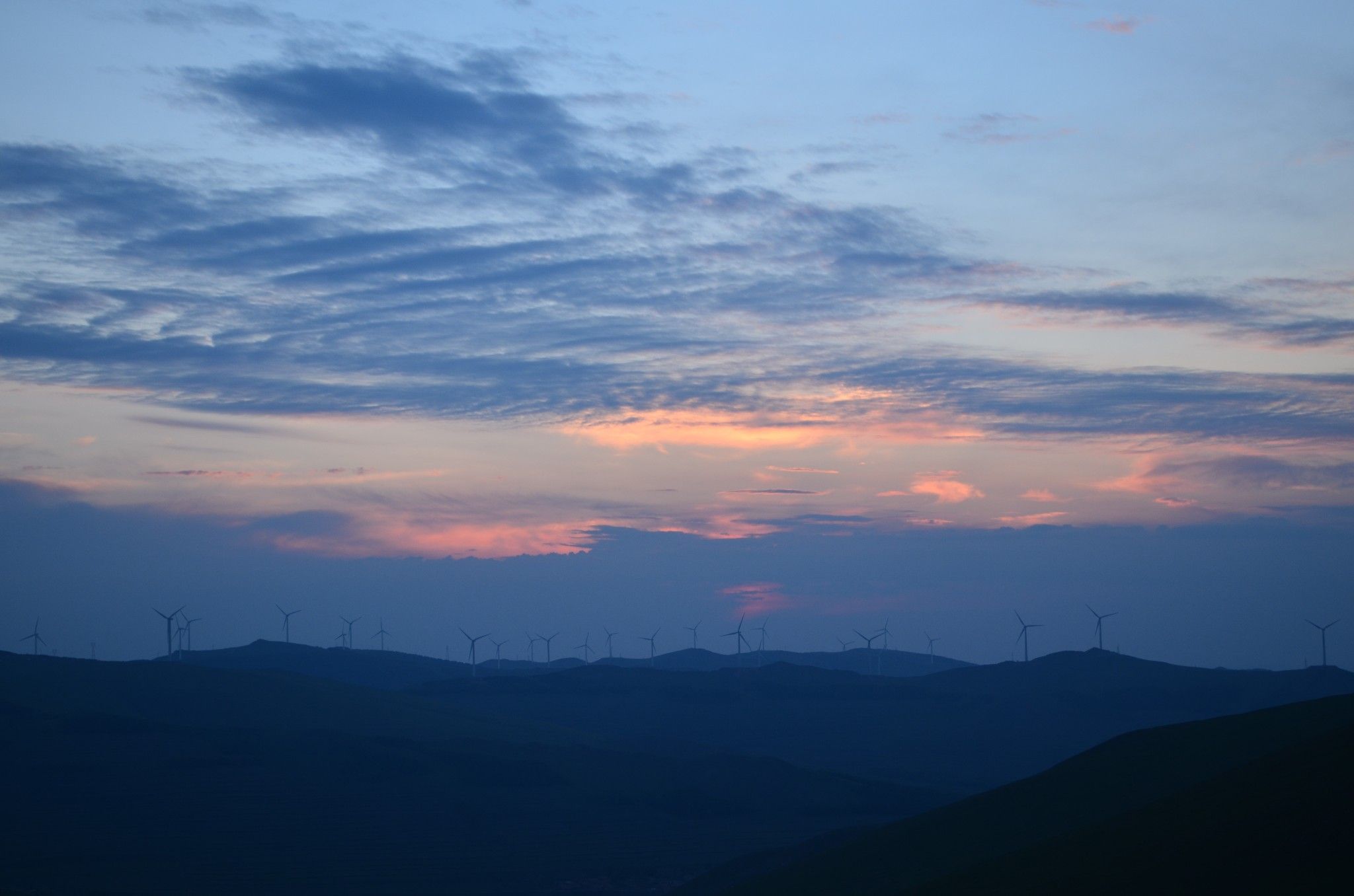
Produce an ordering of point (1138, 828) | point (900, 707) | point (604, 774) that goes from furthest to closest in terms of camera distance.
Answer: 1. point (900, 707)
2. point (604, 774)
3. point (1138, 828)

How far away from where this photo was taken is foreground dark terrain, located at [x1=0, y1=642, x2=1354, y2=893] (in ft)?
154

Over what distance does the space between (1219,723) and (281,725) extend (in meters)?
88.9

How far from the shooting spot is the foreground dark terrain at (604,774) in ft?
154

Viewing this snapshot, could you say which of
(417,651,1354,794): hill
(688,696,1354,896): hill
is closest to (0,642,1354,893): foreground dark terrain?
(688,696,1354,896): hill

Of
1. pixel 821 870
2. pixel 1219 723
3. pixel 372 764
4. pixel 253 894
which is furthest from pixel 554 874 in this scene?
pixel 1219 723

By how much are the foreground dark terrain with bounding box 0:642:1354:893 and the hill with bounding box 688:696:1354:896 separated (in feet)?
0.71

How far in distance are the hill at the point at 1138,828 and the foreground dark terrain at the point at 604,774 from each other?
0.22m

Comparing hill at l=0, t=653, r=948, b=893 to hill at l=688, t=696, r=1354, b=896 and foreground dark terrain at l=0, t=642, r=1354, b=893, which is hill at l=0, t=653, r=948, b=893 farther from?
hill at l=688, t=696, r=1354, b=896

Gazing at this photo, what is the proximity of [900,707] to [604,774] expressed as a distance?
60871 mm

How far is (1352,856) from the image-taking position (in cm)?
2361

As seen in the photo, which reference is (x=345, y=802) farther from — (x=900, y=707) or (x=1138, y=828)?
(x=900, y=707)

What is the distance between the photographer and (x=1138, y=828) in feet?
108

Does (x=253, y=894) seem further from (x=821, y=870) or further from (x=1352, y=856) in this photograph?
(x=1352, y=856)

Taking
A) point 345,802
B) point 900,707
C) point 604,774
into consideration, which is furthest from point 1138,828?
point 900,707
